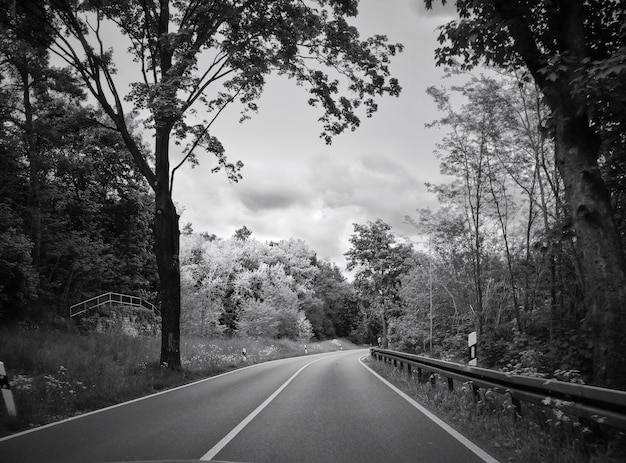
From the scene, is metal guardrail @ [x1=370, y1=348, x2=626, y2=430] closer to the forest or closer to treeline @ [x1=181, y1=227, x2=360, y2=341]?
the forest

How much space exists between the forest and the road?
2085mm

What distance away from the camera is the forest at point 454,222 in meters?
5.13

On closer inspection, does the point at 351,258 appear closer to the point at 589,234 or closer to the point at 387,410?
the point at 387,410

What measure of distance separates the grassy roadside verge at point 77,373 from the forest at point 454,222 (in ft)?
7.70

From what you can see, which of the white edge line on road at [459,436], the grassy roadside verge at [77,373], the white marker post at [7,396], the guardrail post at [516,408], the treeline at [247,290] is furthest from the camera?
the treeline at [247,290]

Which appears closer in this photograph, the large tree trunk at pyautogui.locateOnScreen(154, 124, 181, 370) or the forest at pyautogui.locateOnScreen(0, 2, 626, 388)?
the forest at pyautogui.locateOnScreen(0, 2, 626, 388)

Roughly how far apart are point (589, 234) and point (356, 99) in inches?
329

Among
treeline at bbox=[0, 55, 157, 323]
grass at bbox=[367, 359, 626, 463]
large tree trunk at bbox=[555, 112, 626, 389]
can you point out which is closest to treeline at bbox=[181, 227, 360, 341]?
treeline at bbox=[0, 55, 157, 323]

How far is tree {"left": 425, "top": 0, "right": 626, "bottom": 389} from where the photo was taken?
174 inches

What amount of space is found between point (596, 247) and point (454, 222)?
13.8 m

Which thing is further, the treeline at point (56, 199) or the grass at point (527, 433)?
the treeline at point (56, 199)

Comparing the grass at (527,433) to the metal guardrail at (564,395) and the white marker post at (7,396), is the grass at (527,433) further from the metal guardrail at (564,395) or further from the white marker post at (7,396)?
the white marker post at (7,396)

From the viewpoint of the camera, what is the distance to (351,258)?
115 ft

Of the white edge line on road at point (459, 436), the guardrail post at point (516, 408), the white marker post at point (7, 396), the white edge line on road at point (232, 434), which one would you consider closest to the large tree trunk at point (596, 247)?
the guardrail post at point (516, 408)
